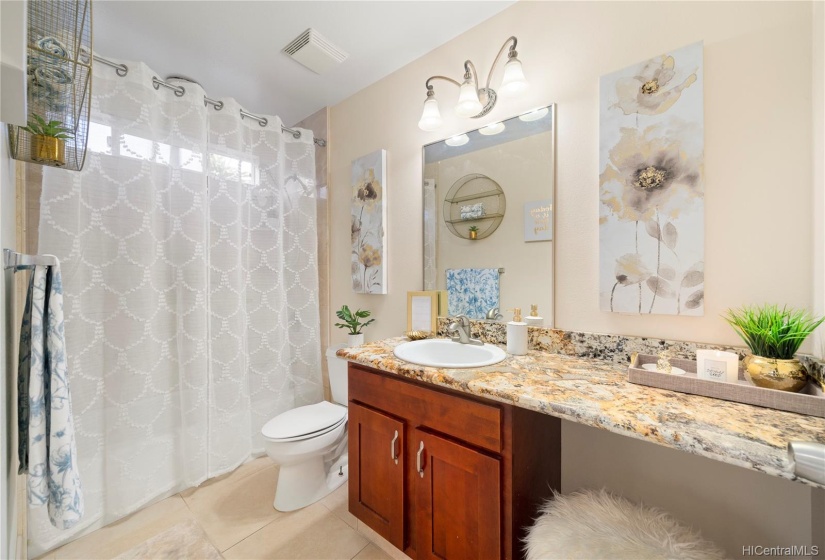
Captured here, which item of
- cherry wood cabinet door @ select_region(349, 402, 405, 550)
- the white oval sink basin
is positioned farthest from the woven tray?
cherry wood cabinet door @ select_region(349, 402, 405, 550)

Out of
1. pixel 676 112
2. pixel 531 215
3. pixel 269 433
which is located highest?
pixel 676 112

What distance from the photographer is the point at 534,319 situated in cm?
142

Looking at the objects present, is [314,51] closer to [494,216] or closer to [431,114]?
[431,114]

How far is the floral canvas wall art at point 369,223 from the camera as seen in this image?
6.72 ft

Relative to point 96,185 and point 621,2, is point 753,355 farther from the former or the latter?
point 96,185

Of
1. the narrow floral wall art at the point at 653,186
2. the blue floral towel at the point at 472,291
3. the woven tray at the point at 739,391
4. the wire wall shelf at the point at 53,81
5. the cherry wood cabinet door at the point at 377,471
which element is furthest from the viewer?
the blue floral towel at the point at 472,291

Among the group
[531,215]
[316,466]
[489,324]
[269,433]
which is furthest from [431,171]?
[316,466]

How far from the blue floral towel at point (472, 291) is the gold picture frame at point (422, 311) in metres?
0.09

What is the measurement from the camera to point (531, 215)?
1476 millimetres

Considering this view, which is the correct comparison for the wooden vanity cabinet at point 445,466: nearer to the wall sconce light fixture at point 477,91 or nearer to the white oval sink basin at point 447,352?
the white oval sink basin at point 447,352

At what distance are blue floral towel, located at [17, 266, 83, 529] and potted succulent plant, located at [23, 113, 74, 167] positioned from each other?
451mm

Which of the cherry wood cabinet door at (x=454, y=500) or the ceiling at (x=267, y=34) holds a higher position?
the ceiling at (x=267, y=34)

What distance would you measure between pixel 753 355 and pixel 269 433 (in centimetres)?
190

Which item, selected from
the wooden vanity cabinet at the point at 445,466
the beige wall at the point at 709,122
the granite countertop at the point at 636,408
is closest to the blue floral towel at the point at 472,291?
the beige wall at the point at 709,122
